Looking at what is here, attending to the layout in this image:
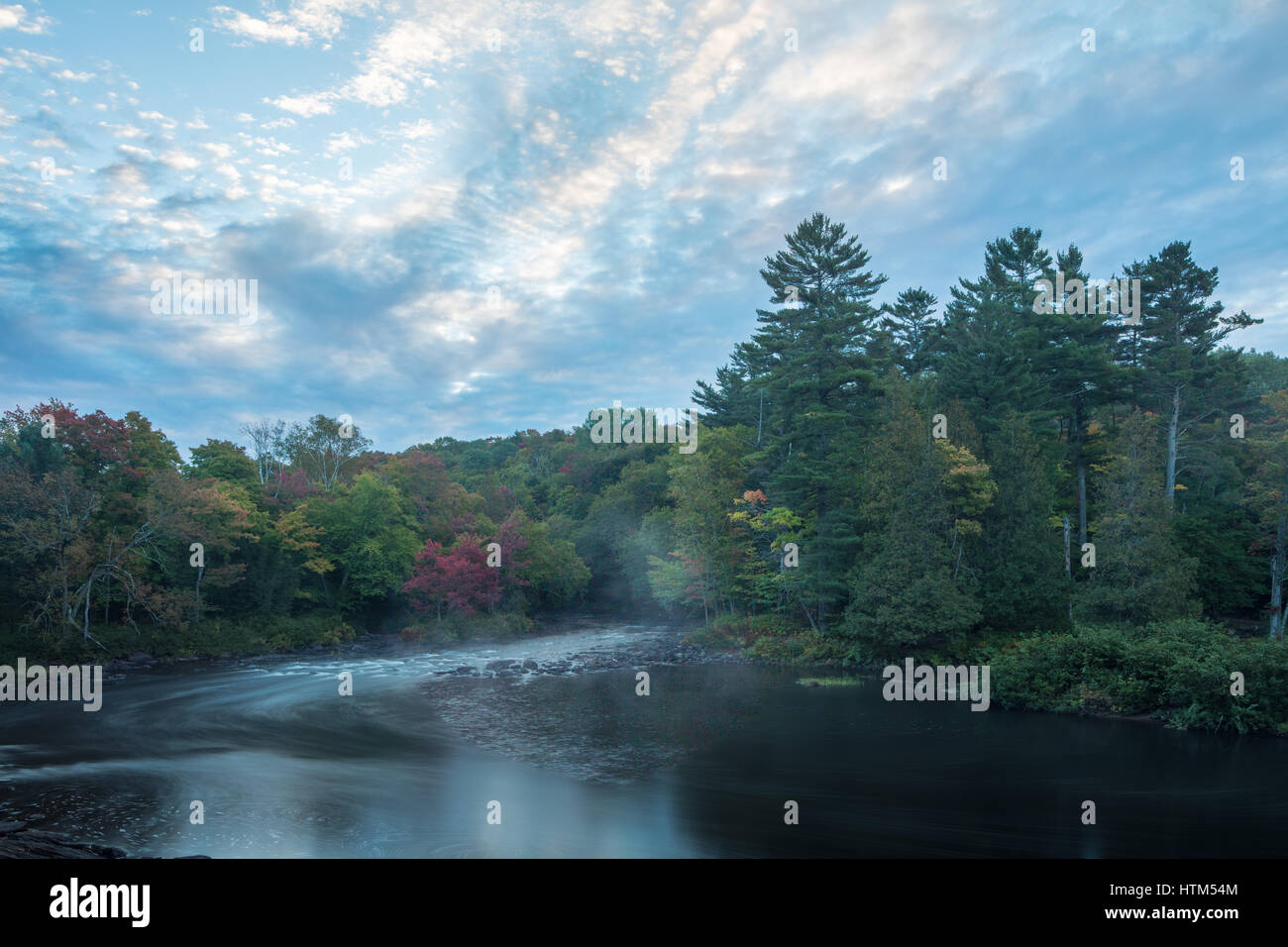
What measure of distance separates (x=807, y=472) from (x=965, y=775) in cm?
1889

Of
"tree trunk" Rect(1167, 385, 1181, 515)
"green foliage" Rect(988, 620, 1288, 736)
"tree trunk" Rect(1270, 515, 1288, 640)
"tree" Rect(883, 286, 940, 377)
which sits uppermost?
"tree" Rect(883, 286, 940, 377)

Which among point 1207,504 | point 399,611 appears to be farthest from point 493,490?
point 1207,504

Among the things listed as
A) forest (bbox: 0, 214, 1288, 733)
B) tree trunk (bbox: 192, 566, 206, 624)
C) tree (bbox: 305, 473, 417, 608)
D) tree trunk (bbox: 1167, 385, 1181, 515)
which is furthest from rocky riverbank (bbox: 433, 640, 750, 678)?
tree trunk (bbox: 1167, 385, 1181, 515)

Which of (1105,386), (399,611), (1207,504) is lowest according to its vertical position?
(399,611)

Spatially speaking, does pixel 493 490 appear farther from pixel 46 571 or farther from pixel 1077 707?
pixel 1077 707

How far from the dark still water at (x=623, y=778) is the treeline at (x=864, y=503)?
24.3 feet

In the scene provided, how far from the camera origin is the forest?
2472 cm

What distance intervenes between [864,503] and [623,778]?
1968 cm

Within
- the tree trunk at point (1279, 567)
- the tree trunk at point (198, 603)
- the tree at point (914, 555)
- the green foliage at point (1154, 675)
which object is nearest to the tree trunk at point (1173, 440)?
the tree trunk at point (1279, 567)

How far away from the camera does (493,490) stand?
58094 millimetres

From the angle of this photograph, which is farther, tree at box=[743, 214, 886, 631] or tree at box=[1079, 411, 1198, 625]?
tree at box=[743, 214, 886, 631]

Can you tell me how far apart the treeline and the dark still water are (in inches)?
291

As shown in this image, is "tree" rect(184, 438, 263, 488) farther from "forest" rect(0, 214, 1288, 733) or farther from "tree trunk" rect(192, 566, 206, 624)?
"tree trunk" rect(192, 566, 206, 624)

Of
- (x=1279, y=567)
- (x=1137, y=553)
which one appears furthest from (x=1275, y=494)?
(x=1137, y=553)
